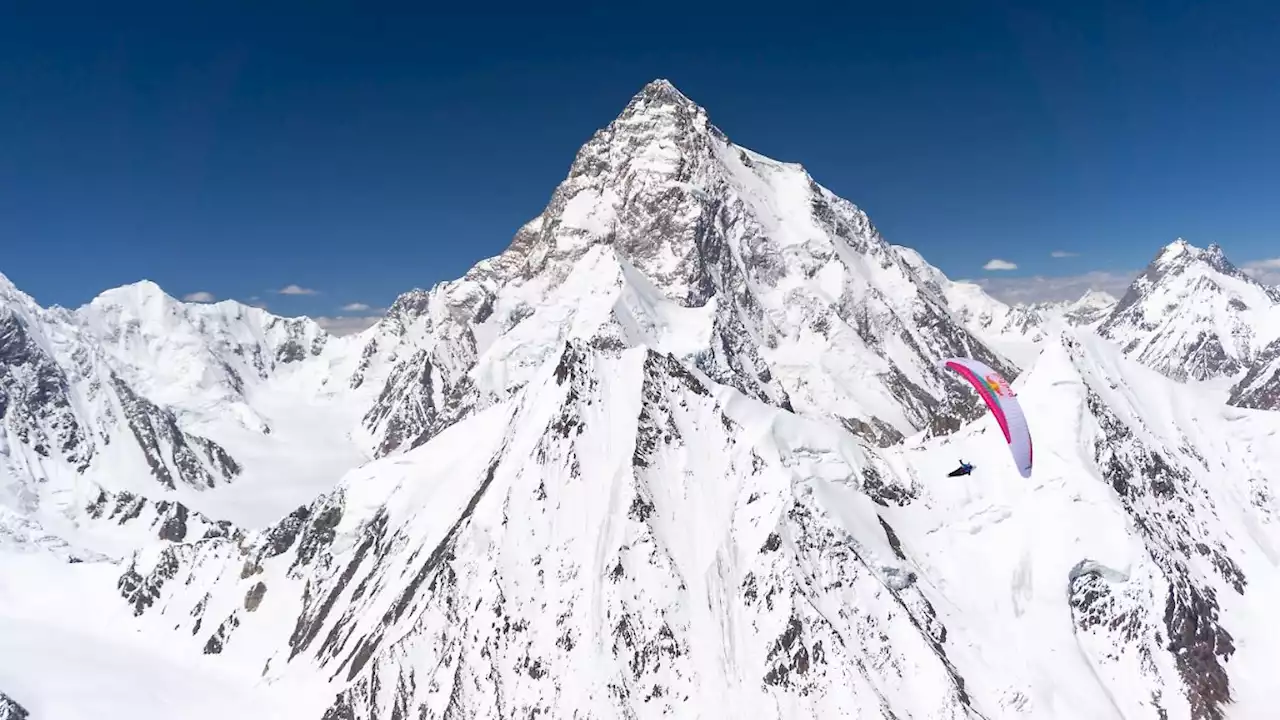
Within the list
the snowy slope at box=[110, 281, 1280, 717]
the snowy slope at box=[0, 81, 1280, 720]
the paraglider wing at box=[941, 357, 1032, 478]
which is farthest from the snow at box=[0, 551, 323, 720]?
the paraglider wing at box=[941, 357, 1032, 478]

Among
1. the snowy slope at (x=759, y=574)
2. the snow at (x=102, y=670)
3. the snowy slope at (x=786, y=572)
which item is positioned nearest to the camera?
the snowy slope at (x=786, y=572)

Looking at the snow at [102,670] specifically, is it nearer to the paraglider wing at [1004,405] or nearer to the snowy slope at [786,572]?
the snowy slope at [786,572]

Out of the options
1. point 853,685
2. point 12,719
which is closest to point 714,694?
point 853,685

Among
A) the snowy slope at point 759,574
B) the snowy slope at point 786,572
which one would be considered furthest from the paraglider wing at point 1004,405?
the snowy slope at point 786,572

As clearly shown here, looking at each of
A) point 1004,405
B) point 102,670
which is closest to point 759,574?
point 1004,405

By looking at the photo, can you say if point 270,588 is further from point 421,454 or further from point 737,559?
point 737,559

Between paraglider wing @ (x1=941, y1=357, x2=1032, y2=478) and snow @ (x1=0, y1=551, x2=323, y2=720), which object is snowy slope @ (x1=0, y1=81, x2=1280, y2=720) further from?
paraglider wing @ (x1=941, y1=357, x2=1032, y2=478)

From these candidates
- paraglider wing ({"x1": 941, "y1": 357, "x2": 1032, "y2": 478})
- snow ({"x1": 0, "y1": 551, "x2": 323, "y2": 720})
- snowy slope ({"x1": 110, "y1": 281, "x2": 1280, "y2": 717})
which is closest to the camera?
snowy slope ({"x1": 110, "y1": 281, "x2": 1280, "y2": 717})

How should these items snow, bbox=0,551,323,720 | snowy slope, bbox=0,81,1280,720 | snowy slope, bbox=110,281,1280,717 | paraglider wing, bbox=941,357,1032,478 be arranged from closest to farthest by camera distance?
snowy slope, bbox=110,281,1280,717 < snowy slope, bbox=0,81,1280,720 < paraglider wing, bbox=941,357,1032,478 < snow, bbox=0,551,323,720
